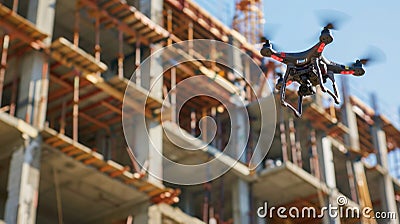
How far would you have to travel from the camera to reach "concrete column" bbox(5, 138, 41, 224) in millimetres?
27484

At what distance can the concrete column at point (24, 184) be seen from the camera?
90.2 ft

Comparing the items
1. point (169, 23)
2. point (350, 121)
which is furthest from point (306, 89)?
point (350, 121)

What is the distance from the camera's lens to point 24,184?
2791cm

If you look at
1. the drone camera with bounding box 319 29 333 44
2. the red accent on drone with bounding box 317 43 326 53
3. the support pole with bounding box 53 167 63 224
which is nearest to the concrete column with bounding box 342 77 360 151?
the support pole with bounding box 53 167 63 224

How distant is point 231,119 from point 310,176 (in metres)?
4.17

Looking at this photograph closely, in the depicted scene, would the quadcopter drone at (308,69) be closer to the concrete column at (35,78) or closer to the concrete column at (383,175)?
the concrete column at (35,78)

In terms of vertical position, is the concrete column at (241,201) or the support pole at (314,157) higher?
the support pole at (314,157)

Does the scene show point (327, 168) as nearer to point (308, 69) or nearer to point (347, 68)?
point (347, 68)

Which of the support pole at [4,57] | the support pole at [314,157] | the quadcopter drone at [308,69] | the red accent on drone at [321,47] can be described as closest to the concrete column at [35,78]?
the support pole at [4,57]

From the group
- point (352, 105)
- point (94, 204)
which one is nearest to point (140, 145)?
point (94, 204)

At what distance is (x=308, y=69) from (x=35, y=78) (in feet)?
59.9

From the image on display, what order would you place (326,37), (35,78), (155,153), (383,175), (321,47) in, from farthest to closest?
(383,175)
(155,153)
(35,78)
(321,47)
(326,37)

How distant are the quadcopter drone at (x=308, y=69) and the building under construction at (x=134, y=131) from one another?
15.8 m

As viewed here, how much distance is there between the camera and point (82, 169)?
1208 inches
